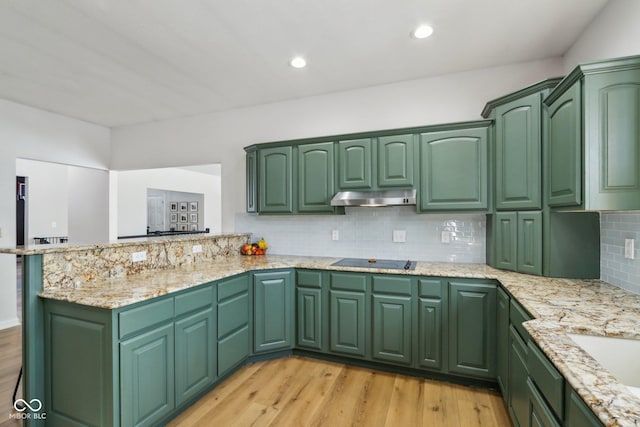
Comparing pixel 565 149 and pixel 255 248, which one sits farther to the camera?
pixel 255 248

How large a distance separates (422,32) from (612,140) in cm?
147

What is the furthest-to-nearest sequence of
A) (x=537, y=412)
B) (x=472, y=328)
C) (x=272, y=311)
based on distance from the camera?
(x=272, y=311) → (x=472, y=328) → (x=537, y=412)

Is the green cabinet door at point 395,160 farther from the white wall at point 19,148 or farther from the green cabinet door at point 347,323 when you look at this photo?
the white wall at point 19,148

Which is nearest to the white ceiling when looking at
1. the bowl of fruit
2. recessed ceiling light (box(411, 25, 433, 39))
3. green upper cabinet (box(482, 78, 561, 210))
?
recessed ceiling light (box(411, 25, 433, 39))

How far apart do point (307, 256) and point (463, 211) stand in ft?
5.73

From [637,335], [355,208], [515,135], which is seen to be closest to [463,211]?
[515,135]

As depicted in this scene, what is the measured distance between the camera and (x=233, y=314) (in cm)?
264

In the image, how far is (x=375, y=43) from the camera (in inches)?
101

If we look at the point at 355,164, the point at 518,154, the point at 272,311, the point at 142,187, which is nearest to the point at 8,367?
the point at 272,311

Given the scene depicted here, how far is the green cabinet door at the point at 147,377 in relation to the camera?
5.71 ft

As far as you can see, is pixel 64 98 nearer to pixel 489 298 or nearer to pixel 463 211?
pixel 463 211

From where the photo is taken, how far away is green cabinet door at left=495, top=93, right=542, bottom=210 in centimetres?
232

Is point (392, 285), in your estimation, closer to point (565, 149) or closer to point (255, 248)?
point (565, 149)

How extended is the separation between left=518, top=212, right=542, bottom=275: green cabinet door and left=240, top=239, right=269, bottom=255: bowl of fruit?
8.49ft
